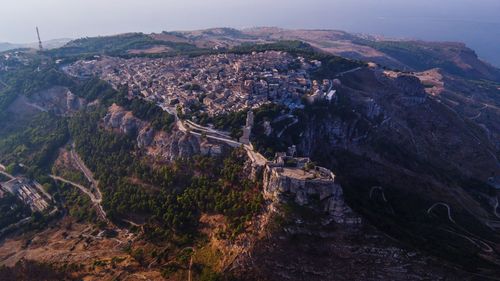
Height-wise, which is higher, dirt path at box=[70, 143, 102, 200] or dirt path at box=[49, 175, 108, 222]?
dirt path at box=[70, 143, 102, 200]

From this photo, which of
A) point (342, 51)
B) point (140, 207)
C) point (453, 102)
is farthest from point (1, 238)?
point (342, 51)

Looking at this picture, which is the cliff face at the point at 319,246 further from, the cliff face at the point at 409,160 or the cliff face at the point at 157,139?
the cliff face at the point at 157,139

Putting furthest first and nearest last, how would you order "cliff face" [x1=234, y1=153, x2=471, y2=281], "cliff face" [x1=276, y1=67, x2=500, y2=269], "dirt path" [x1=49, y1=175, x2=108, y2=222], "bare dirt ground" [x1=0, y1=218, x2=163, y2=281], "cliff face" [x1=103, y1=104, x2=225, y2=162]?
"dirt path" [x1=49, y1=175, x2=108, y2=222] < "cliff face" [x1=103, y1=104, x2=225, y2=162] < "cliff face" [x1=276, y1=67, x2=500, y2=269] < "bare dirt ground" [x1=0, y1=218, x2=163, y2=281] < "cliff face" [x1=234, y1=153, x2=471, y2=281]

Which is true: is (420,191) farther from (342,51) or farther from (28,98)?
(342,51)

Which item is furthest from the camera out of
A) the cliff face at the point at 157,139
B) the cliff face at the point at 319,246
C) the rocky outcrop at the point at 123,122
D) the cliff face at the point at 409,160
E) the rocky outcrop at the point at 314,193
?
the rocky outcrop at the point at 123,122

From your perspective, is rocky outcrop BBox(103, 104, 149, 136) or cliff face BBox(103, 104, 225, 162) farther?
rocky outcrop BBox(103, 104, 149, 136)

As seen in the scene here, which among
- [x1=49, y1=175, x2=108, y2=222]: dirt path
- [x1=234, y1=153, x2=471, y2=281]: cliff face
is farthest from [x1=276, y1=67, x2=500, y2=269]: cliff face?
[x1=49, y1=175, x2=108, y2=222]: dirt path

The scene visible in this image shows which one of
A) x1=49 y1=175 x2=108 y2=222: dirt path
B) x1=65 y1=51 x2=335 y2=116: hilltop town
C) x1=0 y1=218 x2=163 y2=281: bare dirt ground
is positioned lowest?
x1=0 y1=218 x2=163 y2=281: bare dirt ground

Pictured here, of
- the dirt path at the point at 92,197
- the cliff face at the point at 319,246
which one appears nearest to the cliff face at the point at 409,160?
the cliff face at the point at 319,246

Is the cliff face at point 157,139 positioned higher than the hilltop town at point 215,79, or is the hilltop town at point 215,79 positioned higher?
the hilltop town at point 215,79

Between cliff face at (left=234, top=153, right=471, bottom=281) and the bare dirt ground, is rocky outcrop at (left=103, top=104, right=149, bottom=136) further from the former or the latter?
cliff face at (left=234, top=153, right=471, bottom=281)

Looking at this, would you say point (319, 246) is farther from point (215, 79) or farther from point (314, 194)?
point (215, 79)
